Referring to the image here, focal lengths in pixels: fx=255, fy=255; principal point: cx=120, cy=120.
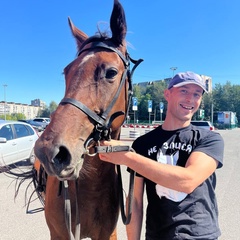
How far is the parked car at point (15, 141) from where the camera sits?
26.8ft

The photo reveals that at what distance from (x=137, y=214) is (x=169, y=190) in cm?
46

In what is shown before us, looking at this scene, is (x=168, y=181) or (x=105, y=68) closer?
(x=168, y=181)

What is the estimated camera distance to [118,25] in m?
2.04

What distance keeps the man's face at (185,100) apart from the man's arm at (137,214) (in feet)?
2.15

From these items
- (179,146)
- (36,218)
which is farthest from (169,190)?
(36,218)

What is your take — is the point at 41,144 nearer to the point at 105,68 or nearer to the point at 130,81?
the point at 105,68

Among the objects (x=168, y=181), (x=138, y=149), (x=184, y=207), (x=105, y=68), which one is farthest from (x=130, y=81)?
(x=184, y=207)

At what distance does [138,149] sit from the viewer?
83.5 inches

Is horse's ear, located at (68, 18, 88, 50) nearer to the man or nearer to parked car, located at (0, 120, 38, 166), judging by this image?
the man

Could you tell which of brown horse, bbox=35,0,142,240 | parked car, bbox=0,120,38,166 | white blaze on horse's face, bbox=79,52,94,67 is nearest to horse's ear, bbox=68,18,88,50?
brown horse, bbox=35,0,142,240

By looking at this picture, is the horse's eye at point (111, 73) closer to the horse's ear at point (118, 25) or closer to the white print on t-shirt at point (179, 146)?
the horse's ear at point (118, 25)

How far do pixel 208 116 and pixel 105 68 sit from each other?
7327 cm

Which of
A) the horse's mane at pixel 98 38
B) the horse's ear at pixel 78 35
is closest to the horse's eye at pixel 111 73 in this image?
the horse's mane at pixel 98 38

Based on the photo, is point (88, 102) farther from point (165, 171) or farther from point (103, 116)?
point (165, 171)
